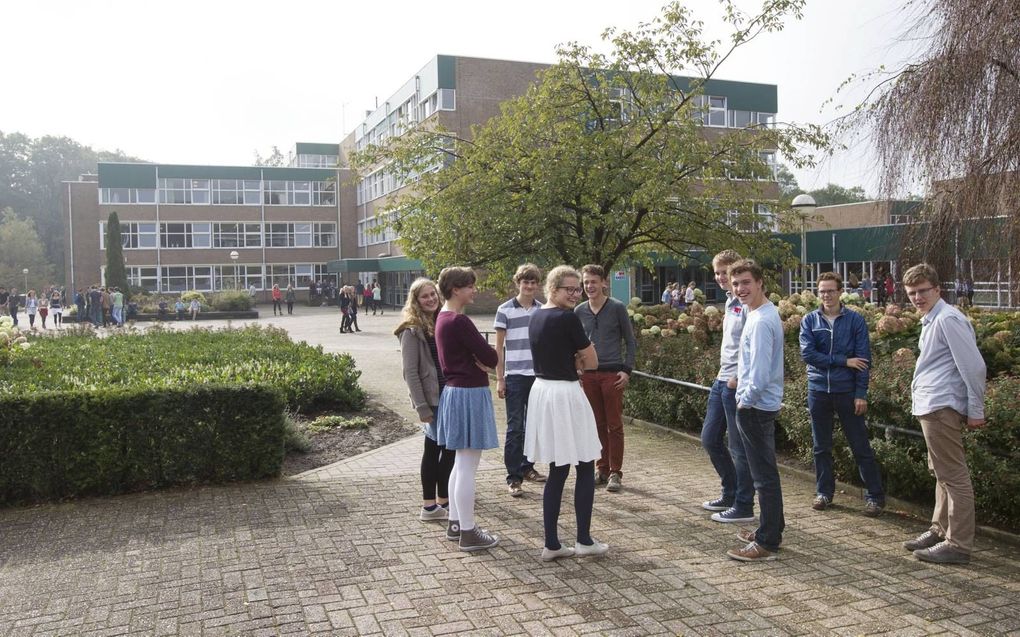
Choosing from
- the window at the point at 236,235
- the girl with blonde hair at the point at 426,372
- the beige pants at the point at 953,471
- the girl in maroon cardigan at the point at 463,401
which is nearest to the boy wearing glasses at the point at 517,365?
the girl with blonde hair at the point at 426,372

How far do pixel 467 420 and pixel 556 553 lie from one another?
0.95m

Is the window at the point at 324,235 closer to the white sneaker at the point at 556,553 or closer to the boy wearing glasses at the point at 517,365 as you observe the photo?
the boy wearing glasses at the point at 517,365

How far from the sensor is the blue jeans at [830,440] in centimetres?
579

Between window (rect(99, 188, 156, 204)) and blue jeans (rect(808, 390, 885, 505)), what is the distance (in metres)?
58.9

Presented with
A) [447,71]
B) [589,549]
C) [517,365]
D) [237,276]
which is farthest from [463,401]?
[237,276]

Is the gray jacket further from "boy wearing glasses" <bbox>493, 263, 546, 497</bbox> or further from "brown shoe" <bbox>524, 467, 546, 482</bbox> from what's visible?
"brown shoe" <bbox>524, 467, 546, 482</bbox>

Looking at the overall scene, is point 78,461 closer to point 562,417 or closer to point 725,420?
point 562,417

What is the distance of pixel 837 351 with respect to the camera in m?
5.85

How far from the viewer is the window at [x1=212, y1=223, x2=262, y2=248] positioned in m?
59.5

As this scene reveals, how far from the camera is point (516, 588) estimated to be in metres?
4.50

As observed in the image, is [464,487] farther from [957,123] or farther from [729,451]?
[957,123]

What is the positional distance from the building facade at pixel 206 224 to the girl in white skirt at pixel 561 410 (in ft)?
177

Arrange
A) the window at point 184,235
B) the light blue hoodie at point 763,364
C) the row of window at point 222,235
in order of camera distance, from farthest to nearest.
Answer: the window at point 184,235 → the row of window at point 222,235 → the light blue hoodie at point 763,364

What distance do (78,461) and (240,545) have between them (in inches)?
75.2
